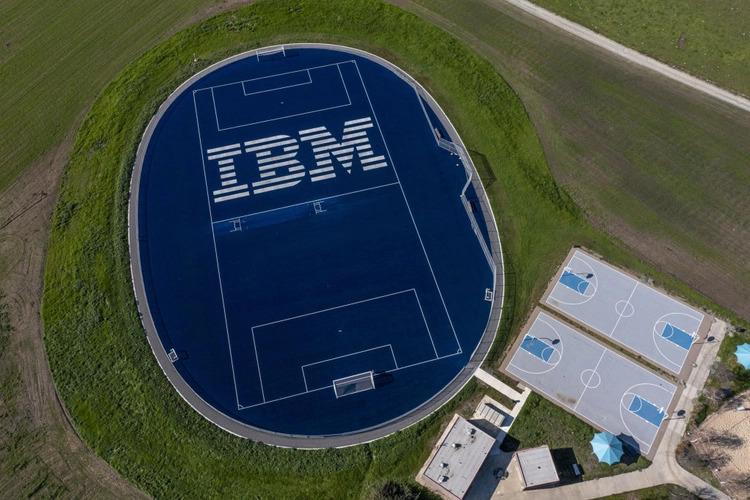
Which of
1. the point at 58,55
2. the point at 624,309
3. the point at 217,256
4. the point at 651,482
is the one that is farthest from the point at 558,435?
the point at 58,55

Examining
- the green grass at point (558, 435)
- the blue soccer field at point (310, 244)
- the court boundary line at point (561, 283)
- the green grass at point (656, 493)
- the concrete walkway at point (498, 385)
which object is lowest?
the green grass at point (656, 493)

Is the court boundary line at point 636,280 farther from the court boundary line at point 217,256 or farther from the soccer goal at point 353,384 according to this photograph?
the court boundary line at point 217,256

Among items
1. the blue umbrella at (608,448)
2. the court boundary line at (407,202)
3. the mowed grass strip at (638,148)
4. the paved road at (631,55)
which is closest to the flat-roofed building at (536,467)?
the blue umbrella at (608,448)

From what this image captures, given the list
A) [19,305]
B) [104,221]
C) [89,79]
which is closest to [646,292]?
[104,221]

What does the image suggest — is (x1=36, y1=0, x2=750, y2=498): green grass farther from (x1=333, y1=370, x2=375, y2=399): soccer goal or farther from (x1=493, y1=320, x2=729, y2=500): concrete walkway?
(x1=333, y1=370, x2=375, y2=399): soccer goal

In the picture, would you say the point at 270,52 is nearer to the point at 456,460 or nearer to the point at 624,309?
the point at 624,309

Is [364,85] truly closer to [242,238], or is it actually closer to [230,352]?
[242,238]

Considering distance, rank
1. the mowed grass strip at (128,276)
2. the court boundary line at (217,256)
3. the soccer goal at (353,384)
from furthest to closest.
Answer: the court boundary line at (217,256) → the soccer goal at (353,384) → the mowed grass strip at (128,276)
